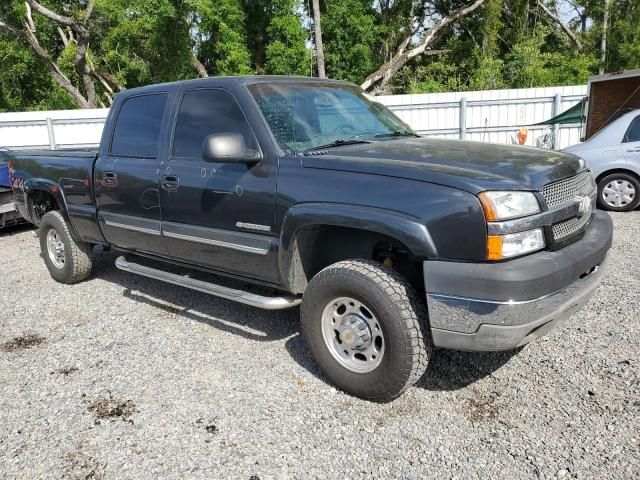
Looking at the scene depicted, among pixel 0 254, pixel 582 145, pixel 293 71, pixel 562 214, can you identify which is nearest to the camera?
pixel 562 214

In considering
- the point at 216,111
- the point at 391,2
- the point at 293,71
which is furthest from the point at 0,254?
the point at 391,2

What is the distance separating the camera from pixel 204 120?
4.06 m

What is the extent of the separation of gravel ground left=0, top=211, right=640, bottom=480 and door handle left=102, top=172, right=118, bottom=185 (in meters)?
1.23

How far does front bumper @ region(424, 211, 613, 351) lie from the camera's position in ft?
8.86

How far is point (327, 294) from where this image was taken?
10.7 feet

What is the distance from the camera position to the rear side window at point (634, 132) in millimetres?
7955

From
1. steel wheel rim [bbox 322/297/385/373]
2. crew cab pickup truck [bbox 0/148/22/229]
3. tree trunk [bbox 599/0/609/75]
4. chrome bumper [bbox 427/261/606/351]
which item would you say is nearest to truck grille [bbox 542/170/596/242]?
chrome bumper [bbox 427/261/606/351]

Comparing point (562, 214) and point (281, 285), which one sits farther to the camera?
point (281, 285)

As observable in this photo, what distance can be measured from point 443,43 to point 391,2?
323 cm

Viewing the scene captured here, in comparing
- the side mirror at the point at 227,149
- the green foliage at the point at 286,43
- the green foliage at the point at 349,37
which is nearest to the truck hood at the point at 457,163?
the side mirror at the point at 227,149

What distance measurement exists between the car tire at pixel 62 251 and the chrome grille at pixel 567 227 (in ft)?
15.4

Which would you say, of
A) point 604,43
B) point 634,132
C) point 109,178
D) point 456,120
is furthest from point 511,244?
point 604,43

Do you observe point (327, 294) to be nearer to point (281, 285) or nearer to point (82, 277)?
point (281, 285)

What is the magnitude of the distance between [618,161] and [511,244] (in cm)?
640
